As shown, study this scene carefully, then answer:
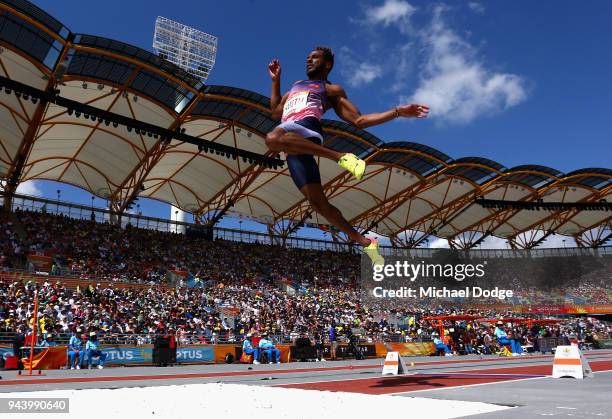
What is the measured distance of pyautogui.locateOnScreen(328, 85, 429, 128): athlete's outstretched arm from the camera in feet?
18.5

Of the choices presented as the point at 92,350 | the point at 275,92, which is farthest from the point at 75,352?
the point at 275,92

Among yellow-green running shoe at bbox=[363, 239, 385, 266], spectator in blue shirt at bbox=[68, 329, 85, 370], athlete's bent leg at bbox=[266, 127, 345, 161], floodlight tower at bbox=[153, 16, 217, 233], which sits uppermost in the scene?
floodlight tower at bbox=[153, 16, 217, 233]

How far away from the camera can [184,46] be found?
7381cm

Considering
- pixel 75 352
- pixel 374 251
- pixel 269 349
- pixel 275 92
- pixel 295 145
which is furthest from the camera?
pixel 269 349

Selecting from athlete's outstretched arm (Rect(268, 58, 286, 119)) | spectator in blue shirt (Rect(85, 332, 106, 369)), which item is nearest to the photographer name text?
spectator in blue shirt (Rect(85, 332, 106, 369))

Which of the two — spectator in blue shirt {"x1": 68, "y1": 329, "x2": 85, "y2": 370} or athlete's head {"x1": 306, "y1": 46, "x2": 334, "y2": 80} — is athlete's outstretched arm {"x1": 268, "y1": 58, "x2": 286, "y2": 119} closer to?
athlete's head {"x1": 306, "y1": 46, "x2": 334, "y2": 80}

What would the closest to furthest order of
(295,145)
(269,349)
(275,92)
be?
(295,145) → (275,92) → (269,349)

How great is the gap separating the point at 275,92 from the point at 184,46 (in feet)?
238

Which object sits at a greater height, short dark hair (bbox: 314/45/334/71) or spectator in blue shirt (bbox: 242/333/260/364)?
short dark hair (bbox: 314/45/334/71)

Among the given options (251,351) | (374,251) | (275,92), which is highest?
(275,92)

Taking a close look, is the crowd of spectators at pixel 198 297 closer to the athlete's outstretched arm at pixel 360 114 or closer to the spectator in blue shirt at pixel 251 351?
the spectator in blue shirt at pixel 251 351

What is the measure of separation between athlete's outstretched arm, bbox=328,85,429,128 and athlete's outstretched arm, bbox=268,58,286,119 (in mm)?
639

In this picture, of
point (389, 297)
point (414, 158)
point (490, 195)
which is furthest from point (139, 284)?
point (490, 195)

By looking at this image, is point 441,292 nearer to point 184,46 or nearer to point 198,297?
point 198,297
